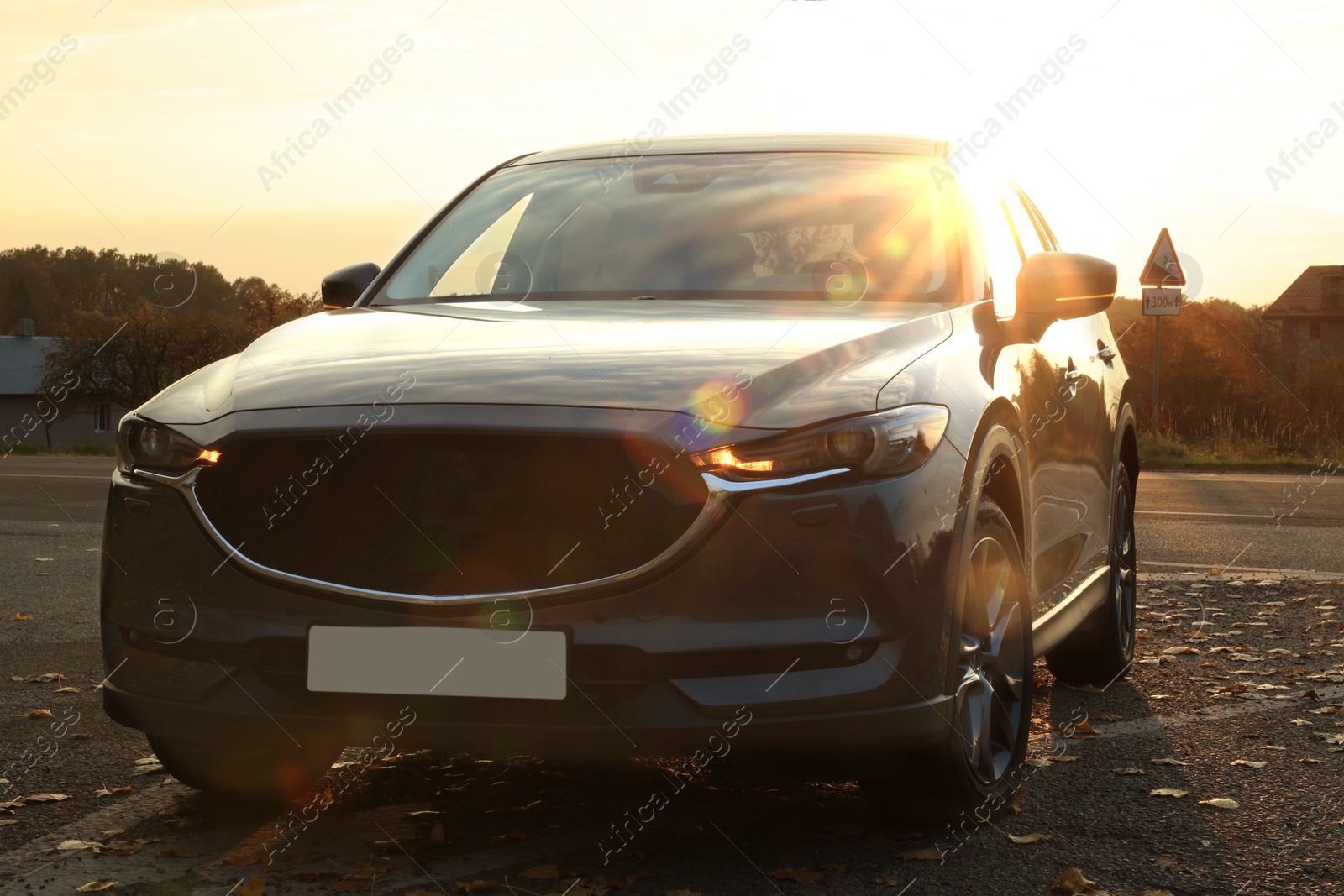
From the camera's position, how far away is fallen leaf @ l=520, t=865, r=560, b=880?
11.0ft

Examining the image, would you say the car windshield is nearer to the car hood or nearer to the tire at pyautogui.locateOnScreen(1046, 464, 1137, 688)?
the car hood

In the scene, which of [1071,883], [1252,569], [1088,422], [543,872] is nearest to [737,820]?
[543,872]

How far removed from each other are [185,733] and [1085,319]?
12.2 feet

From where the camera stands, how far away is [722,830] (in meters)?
3.74

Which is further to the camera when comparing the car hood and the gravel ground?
the gravel ground

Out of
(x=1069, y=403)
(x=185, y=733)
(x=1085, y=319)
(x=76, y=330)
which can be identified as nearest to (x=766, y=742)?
(x=185, y=733)

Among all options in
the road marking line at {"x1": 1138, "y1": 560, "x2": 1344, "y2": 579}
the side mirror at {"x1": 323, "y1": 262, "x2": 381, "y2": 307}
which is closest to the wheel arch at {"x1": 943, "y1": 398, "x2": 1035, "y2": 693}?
the side mirror at {"x1": 323, "y1": 262, "x2": 381, "y2": 307}

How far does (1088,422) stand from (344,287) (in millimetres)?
2612

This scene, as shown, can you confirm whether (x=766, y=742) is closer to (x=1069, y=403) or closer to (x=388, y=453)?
(x=388, y=453)

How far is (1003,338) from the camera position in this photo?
13.8ft

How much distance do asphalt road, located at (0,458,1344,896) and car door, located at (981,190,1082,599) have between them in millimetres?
649

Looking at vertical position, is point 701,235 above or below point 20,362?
above

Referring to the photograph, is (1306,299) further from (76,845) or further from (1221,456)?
(76,845)

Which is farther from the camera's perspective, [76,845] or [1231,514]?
[1231,514]
